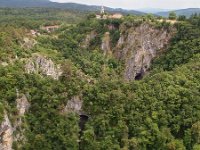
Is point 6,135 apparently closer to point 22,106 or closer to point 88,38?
point 22,106

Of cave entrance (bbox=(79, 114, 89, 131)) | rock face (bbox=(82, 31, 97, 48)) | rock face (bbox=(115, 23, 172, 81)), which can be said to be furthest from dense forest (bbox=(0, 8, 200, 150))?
rock face (bbox=(82, 31, 97, 48))

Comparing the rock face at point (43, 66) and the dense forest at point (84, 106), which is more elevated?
the rock face at point (43, 66)

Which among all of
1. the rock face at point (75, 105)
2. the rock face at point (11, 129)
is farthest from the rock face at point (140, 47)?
the rock face at point (11, 129)

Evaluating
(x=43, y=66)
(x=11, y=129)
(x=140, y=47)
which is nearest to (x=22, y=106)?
(x=11, y=129)

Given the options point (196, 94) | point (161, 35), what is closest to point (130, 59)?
point (161, 35)

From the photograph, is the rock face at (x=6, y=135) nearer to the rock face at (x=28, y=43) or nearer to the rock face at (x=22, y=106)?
the rock face at (x=22, y=106)

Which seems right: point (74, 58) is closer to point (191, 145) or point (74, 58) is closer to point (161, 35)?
point (161, 35)
